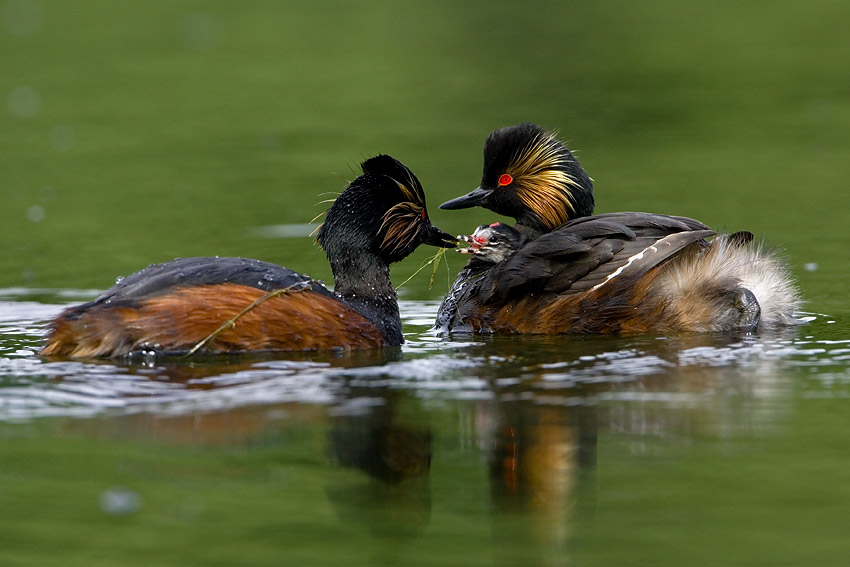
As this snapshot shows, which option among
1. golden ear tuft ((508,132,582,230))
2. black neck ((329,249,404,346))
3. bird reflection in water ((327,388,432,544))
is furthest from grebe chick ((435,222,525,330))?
bird reflection in water ((327,388,432,544))

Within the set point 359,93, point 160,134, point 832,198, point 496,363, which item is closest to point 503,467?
point 496,363

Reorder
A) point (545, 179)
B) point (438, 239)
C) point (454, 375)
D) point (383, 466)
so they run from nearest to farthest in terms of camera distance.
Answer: point (383, 466) → point (454, 375) → point (438, 239) → point (545, 179)

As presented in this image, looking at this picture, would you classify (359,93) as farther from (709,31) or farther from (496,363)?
(496,363)

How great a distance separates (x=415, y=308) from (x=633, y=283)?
2.05 metres

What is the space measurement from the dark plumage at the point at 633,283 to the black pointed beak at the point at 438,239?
0.40 m

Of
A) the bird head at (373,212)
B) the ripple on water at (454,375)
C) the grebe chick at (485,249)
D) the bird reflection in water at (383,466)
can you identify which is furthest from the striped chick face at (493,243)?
the bird reflection in water at (383,466)

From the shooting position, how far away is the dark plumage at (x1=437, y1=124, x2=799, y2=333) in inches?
324

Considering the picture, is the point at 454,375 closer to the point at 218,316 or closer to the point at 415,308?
the point at 218,316

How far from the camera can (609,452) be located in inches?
226

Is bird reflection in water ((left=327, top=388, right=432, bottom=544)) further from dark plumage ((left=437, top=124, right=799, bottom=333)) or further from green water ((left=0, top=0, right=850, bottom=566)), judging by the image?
dark plumage ((left=437, top=124, right=799, bottom=333))

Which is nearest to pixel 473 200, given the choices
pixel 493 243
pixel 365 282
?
pixel 493 243

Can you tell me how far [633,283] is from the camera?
823 centimetres

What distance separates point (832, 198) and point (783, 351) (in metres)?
5.20

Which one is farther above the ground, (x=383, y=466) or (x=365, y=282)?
(x=365, y=282)
